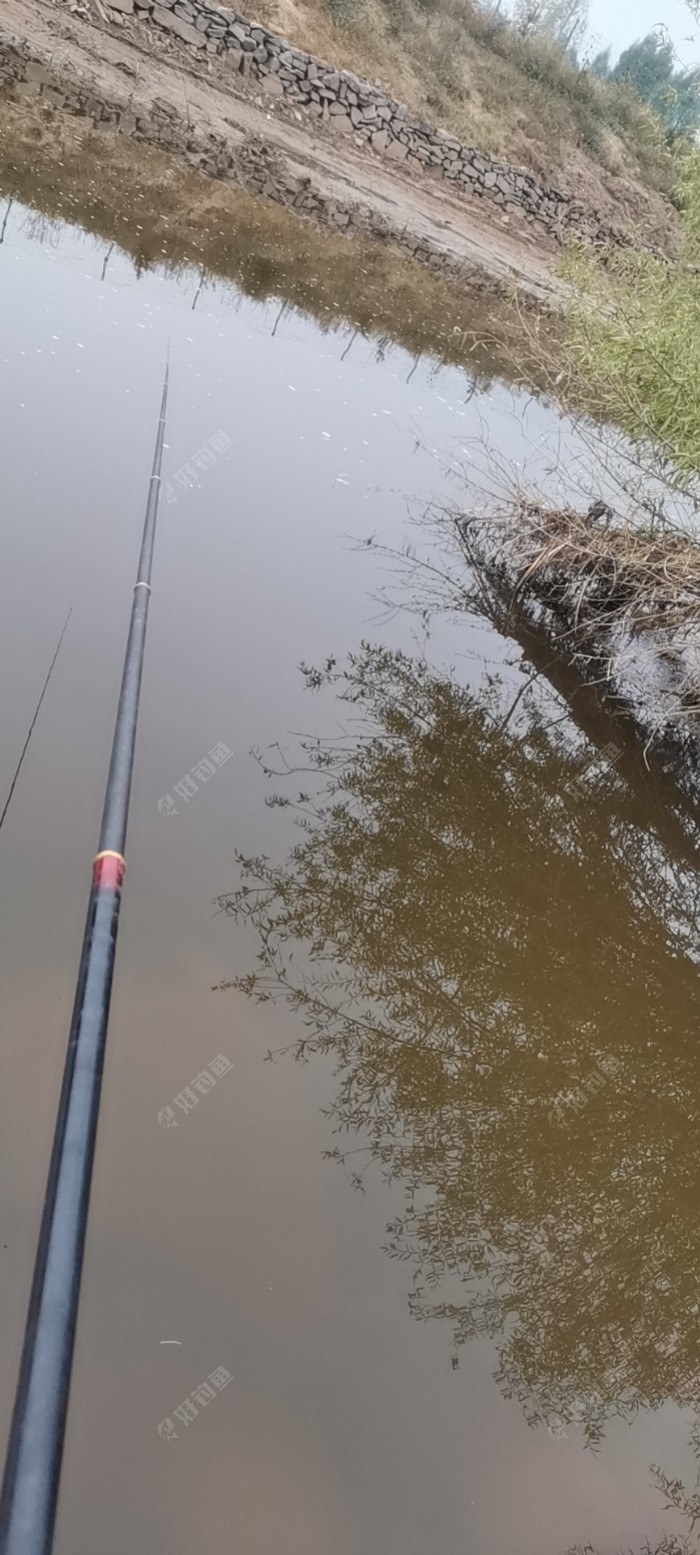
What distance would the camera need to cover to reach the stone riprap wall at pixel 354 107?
24.1 m

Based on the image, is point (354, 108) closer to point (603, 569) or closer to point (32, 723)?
point (603, 569)

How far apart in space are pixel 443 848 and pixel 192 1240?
9.82ft

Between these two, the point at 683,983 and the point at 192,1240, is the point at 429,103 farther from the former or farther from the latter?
the point at 192,1240

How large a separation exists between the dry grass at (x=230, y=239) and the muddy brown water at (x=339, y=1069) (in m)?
7.74

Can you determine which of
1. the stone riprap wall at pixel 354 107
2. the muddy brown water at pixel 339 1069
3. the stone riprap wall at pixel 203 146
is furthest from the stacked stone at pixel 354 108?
the muddy brown water at pixel 339 1069

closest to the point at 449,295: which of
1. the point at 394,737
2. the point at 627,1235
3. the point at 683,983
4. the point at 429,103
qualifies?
the point at 429,103

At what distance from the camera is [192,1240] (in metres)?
3.50

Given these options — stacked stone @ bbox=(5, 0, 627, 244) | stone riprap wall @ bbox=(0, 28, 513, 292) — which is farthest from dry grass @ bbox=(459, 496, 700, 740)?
stacked stone @ bbox=(5, 0, 627, 244)

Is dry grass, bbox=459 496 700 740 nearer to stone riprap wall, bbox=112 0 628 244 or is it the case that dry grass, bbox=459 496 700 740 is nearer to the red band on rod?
the red band on rod

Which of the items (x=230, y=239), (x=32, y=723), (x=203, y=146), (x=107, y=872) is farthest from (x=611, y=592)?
(x=203, y=146)

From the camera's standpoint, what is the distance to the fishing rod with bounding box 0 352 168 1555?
248cm

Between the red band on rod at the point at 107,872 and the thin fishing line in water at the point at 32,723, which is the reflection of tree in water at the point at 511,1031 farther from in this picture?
the thin fishing line in water at the point at 32,723

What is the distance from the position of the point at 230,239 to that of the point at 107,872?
15.9 meters

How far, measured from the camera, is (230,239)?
670 inches
